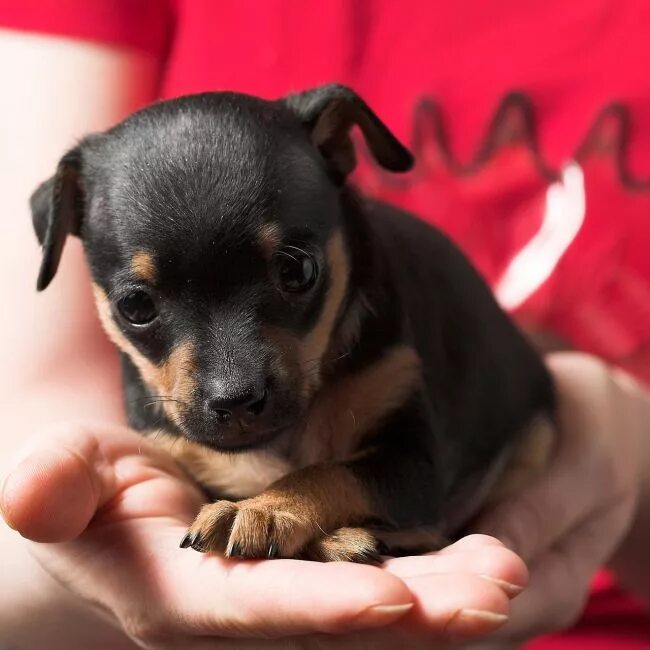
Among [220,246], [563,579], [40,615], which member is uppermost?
[220,246]

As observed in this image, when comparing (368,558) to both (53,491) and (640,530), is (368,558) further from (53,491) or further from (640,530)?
(640,530)

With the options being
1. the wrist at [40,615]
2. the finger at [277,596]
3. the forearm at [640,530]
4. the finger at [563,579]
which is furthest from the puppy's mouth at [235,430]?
the forearm at [640,530]

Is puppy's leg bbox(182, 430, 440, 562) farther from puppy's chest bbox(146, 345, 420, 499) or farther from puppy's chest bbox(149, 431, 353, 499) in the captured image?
puppy's chest bbox(149, 431, 353, 499)

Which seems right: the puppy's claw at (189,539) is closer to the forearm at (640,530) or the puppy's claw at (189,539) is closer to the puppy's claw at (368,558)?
the puppy's claw at (368,558)

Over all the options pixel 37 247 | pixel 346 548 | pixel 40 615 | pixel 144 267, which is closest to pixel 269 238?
pixel 144 267

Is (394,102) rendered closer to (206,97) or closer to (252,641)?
(206,97)

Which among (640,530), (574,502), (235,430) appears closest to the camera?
(235,430)
